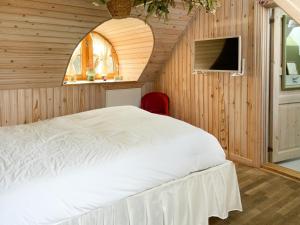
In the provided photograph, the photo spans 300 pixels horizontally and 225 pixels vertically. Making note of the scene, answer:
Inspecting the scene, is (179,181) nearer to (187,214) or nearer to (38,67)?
(187,214)

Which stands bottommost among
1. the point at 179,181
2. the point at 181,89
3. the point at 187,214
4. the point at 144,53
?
the point at 187,214

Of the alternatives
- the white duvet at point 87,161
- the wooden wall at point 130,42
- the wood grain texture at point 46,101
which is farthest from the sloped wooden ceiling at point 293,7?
the wood grain texture at point 46,101

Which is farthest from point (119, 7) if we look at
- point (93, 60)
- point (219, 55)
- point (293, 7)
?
point (93, 60)

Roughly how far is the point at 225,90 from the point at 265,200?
1615mm

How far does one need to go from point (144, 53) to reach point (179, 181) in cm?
290

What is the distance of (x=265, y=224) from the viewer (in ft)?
8.21

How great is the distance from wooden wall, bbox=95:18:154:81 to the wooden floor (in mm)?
2247

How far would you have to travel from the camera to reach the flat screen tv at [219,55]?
3.62m

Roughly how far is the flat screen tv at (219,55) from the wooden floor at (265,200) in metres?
1.29

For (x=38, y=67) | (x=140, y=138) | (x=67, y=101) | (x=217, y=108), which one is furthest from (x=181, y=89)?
(x=140, y=138)

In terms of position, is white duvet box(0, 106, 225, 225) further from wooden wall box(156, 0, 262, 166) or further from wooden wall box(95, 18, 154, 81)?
wooden wall box(95, 18, 154, 81)

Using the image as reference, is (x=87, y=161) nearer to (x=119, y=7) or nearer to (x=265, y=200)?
(x=119, y=7)

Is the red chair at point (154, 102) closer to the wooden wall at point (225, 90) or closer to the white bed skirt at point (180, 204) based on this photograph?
the wooden wall at point (225, 90)

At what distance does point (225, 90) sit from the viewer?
4047mm
